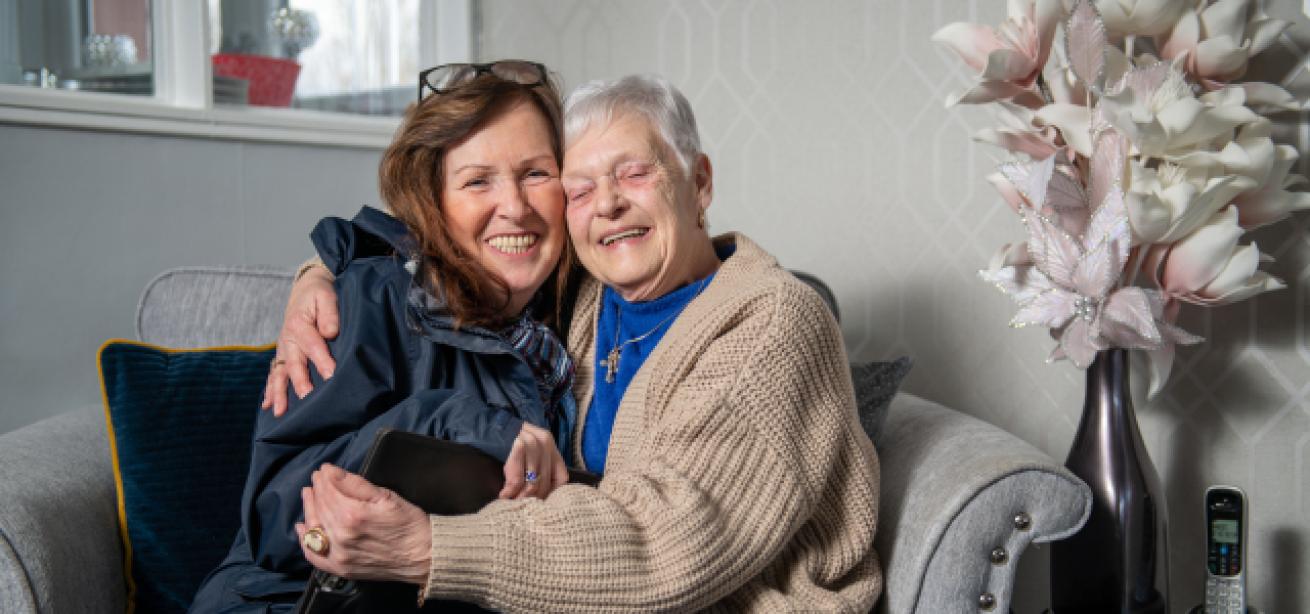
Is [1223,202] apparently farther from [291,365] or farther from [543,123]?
[291,365]

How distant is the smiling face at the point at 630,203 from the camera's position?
1447 millimetres

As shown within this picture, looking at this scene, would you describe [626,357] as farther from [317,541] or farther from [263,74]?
[263,74]

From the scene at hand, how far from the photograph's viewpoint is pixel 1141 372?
1.63 meters

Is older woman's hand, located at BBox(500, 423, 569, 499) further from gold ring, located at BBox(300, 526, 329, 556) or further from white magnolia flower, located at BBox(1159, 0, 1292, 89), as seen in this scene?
white magnolia flower, located at BBox(1159, 0, 1292, 89)

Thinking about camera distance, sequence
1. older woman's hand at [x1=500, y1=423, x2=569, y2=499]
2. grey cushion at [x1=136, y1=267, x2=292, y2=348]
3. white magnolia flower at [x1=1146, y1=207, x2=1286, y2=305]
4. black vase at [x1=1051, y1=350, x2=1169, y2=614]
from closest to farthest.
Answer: older woman's hand at [x1=500, y1=423, x2=569, y2=499], white magnolia flower at [x1=1146, y1=207, x2=1286, y2=305], black vase at [x1=1051, y1=350, x2=1169, y2=614], grey cushion at [x1=136, y1=267, x2=292, y2=348]

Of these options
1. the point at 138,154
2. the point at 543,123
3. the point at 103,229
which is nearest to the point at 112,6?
the point at 138,154

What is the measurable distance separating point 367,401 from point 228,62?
6.06ft

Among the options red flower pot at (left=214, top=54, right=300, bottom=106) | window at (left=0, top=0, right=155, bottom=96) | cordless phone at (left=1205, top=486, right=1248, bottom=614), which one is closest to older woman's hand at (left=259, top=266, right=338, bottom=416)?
cordless phone at (left=1205, top=486, right=1248, bottom=614)

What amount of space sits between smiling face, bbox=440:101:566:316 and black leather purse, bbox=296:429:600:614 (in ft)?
1.40

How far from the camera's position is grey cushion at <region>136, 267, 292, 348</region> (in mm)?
1972

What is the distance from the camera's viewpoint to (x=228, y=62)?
2799mm

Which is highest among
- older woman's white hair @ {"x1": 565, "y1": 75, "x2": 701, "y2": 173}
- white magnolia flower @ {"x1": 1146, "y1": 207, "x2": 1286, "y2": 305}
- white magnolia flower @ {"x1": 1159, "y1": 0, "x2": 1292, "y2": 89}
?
white magnolia flower @ {"x1": 1159, "y1": 0, "x2": 1292, "y2": 89}

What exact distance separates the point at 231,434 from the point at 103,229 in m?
1.02

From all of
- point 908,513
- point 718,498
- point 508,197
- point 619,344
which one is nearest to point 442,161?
point 508,197
